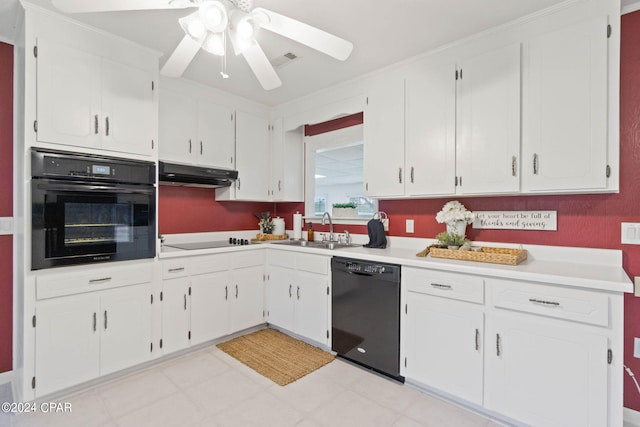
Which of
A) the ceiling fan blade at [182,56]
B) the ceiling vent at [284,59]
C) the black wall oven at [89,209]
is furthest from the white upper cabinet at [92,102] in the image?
the ceiling vent at [284,59]

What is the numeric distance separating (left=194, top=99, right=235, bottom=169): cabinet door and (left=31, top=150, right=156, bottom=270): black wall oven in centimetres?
75

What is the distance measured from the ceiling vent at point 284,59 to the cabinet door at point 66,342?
7.49ft

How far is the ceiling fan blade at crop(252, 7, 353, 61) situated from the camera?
1.48m

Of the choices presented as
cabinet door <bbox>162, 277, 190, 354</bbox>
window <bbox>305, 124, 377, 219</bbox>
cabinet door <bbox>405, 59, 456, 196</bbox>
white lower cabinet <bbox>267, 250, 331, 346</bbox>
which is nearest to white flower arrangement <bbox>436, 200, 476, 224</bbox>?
cabinet door <bbox>405, 59, 456, 196</bbox>

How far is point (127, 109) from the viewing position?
7.86 ft

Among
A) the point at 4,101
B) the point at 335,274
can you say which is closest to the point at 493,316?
the point at 335,274

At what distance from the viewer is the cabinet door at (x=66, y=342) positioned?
202 centimetres

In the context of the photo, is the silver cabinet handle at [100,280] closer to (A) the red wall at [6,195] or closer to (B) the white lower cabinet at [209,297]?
(B) the white lower cabinet at [209,297]

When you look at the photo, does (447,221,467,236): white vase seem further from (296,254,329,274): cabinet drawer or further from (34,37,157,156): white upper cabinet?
(34,37,157,156): white upper cabinet

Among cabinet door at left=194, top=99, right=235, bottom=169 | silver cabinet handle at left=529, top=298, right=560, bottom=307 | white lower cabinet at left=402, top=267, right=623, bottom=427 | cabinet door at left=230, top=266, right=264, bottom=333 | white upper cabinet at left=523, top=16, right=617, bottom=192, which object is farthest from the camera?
cabinet door at left=194, top=99, right=235, bottom=169

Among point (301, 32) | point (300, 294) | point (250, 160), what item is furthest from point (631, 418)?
point (250, 160)

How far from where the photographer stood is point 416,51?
2.50 metres

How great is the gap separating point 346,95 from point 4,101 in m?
2.73

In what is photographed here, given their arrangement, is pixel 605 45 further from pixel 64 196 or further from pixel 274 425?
pixel 64 196
